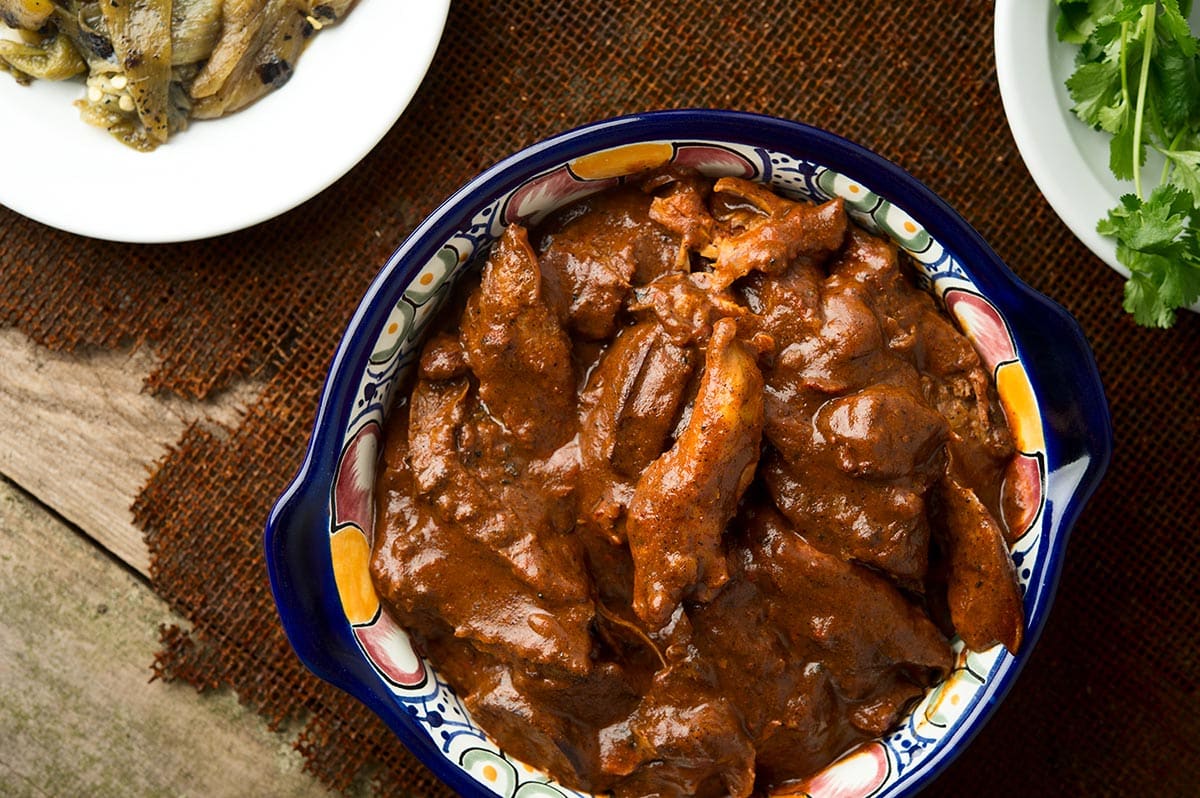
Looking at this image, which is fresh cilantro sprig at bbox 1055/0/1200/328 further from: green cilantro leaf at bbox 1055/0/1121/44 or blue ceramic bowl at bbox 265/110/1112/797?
blue ceramic bowl at bbox 265/110/1112/797

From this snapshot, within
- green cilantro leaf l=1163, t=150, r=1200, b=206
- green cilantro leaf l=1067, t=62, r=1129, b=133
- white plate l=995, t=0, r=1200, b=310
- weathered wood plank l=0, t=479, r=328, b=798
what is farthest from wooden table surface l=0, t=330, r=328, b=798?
green cilantro leaf l=1163, t=150, r=1200, b=206

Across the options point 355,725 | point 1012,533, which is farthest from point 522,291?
point 355,725

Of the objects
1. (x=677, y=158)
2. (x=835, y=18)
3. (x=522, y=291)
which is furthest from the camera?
(x=835, y=18)

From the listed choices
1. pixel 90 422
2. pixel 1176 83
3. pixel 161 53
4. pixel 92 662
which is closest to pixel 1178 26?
pixel 1176 83

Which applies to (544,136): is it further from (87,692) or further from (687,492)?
(87,692)

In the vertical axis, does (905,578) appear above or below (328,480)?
above

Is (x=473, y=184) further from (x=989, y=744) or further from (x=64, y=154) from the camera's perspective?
(x=989, y=744)
